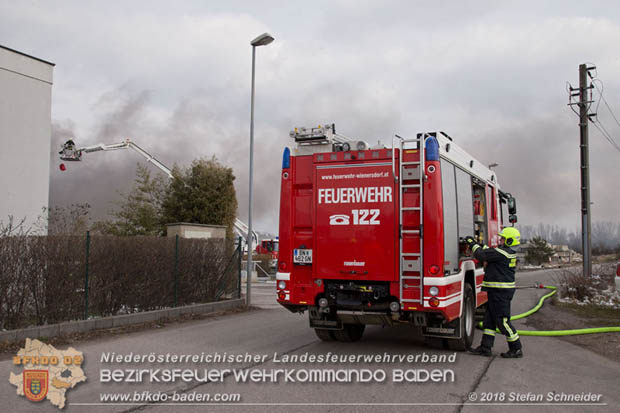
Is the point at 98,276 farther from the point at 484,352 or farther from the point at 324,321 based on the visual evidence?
the point at 484,352

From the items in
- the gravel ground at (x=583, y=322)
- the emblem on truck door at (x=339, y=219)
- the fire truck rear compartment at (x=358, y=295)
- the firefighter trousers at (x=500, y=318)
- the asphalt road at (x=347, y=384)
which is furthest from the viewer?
the gravel ground at (x=583, y=322)

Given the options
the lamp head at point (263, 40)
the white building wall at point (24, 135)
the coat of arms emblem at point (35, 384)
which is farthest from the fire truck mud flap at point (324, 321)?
the white building wall at point (24, 135)

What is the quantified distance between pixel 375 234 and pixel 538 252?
208 ft

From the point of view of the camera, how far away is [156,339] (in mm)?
9523

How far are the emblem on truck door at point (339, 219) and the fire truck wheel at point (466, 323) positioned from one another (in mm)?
2366

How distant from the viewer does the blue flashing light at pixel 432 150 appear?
729cm

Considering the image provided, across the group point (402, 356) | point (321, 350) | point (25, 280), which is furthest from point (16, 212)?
point (402, 356)

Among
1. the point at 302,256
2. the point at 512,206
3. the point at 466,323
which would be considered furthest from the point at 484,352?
the point at 512,206

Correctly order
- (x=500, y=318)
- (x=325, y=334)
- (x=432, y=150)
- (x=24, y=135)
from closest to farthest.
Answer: (x=432, y=150) → (x=500, y=318) → (x=325, y=334) → (x=24, y=135)

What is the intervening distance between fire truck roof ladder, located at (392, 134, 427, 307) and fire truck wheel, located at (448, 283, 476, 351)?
52.9 inches

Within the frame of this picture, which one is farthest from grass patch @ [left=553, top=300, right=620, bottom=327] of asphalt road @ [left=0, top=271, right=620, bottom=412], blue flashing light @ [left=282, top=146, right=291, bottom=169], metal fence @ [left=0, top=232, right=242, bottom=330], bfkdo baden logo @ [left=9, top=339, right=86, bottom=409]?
bfkdo baden logo @ [left=9, top=339, right=86, bottom=409]

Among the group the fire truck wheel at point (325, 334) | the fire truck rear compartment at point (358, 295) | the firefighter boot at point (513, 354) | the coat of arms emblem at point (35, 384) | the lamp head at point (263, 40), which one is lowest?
the coat of arms emblem at point (35, 384)

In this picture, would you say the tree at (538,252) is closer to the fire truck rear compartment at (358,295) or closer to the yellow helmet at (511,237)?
the yellow helmet at (511,237)

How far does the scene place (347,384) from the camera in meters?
6.31
